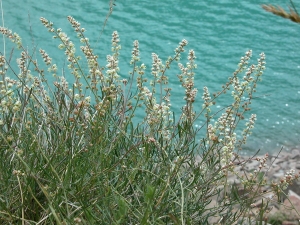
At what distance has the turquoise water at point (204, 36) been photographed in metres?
7.04

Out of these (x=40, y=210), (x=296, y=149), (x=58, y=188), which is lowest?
(x=296, y=149)

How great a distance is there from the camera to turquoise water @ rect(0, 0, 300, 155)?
7.04 meters

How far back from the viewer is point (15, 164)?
2.39 meters

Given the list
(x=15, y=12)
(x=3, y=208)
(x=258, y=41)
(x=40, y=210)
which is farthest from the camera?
(x=15, y=12)

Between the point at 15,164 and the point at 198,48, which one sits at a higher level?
the point at 15,164

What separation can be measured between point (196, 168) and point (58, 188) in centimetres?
56

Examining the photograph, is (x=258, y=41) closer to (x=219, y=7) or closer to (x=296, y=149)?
(x=219, y=7)

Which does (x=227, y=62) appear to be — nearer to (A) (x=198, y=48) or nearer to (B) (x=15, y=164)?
(A) (x=198, y=48)

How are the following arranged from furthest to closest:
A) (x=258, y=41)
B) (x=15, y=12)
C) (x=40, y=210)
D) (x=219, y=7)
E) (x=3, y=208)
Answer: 1. (x=219, y=7)
2. (x=15, y=12)
3. (x=258, y=41)
4. (x=40, y=210)
5. (x=3, y=208)

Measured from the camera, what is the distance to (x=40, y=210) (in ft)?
7.44

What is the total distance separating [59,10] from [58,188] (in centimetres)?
786

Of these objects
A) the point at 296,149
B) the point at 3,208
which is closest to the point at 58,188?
the point at 3,208

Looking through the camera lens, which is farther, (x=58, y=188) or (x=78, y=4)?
(x=78, y=4)

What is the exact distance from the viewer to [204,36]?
8.90 m
